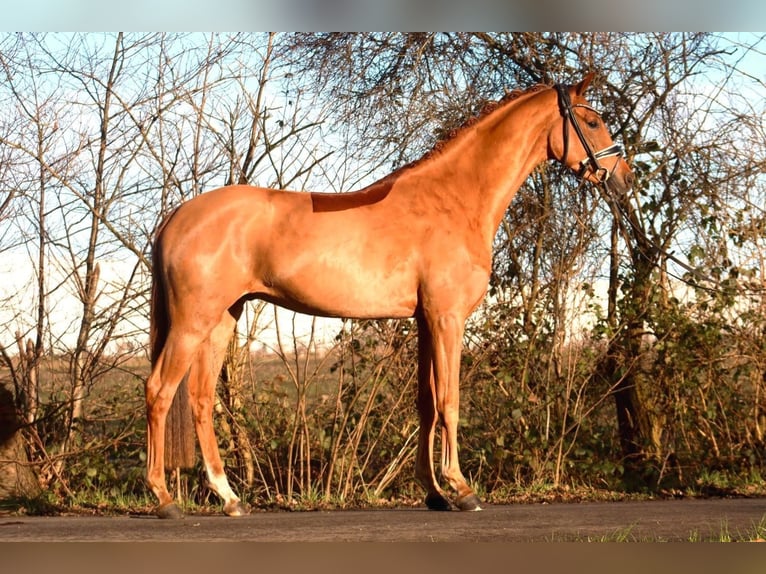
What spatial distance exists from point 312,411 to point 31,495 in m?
2.45

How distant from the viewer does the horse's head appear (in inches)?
247

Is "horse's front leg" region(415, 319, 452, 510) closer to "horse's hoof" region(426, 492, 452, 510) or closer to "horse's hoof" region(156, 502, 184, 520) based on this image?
"horse's hoof" region(426, 492, 452, 510)

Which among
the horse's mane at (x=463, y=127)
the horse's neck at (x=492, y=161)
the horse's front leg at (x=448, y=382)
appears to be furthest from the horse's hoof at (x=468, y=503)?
the horse's mane at (x=463, y=127)

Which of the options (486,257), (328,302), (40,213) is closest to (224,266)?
(328,302)

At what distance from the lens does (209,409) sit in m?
6.09

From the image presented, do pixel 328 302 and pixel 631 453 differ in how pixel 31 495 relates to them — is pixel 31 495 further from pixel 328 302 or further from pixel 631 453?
pixel 631 453

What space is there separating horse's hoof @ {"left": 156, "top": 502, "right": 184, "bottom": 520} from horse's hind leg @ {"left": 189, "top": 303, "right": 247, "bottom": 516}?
0.28m

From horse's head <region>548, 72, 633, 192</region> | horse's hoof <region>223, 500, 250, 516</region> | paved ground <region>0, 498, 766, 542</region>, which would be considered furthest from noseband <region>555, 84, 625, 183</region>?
horse's hoof <region>223, 500, 250, 516</region>

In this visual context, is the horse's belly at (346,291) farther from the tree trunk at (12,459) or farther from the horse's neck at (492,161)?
the tree trunk at (12,459)

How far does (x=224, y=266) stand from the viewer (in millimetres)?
5801

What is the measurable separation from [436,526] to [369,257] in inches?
67.3

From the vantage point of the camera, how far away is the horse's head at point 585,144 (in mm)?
6281

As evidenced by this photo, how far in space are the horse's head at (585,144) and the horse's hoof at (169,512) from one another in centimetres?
345
